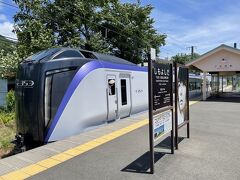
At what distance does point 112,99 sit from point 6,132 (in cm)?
429

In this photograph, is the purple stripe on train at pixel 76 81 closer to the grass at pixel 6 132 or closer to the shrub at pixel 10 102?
the grass at pixel 6 132

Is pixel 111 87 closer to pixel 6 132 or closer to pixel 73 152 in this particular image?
pixel 73 152

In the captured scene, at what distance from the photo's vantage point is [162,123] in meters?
4.92

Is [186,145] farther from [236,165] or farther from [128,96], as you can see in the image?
[128,96]

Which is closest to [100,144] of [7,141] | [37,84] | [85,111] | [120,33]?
[85,111]

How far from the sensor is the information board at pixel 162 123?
464 centimetres

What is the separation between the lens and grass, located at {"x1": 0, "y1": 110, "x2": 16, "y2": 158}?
26.7 feet

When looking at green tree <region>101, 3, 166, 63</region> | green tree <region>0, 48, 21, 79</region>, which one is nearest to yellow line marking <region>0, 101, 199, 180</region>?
Result: green tree <region>0, 48, 21, 79</region>

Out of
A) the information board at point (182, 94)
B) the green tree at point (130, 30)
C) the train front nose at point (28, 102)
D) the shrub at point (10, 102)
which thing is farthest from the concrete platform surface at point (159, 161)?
the green tree at point (130, 30)

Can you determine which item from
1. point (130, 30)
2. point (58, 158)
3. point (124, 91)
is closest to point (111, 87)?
point (124, 91)

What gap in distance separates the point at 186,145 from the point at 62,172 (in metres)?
2.99

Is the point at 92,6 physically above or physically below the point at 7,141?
above

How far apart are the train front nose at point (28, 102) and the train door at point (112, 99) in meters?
2.87

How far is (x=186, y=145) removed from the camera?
6164 millimetres
